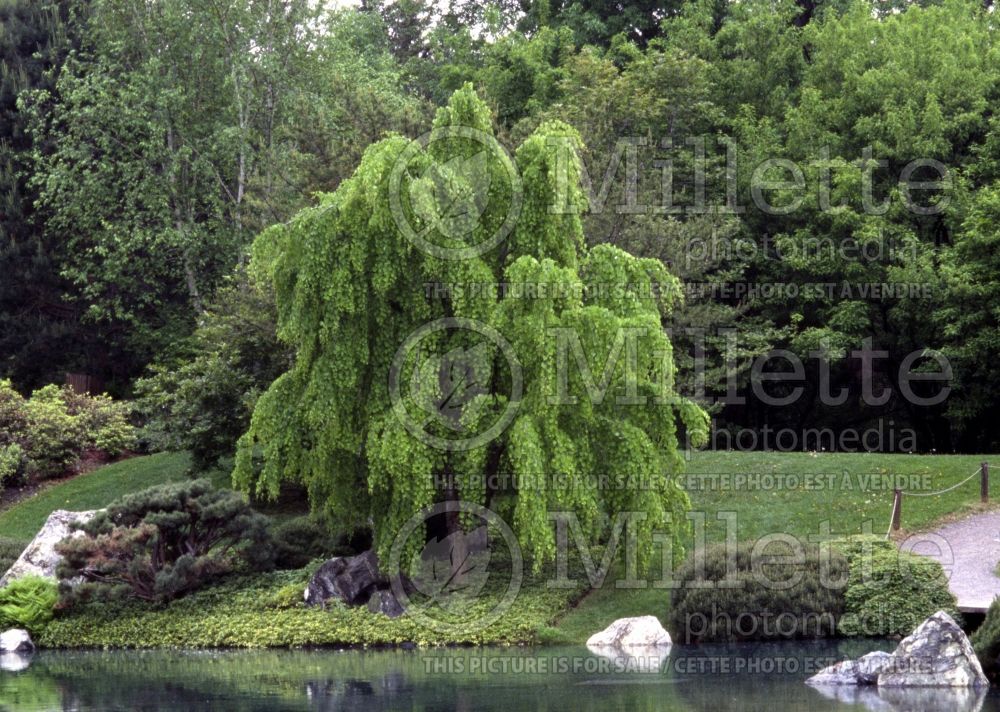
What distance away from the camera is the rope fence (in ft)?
89.4

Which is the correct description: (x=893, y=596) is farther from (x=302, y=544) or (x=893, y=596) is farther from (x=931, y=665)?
(x=302, y=544)

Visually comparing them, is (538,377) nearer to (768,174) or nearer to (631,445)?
(631,445)

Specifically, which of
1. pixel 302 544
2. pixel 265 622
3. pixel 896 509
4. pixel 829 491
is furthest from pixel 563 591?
pixel 829 491

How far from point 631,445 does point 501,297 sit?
3669 millimetres

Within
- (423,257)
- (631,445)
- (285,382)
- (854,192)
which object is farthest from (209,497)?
(854,192)

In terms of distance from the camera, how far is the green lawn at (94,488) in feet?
115

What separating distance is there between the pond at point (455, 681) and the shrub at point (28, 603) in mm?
1346

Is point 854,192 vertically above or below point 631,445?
above

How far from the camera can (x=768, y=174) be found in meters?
39.7

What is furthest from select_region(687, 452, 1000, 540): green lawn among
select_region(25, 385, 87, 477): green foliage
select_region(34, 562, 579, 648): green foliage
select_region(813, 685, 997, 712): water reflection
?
select_region(25, 385, 87, 477): green foliage

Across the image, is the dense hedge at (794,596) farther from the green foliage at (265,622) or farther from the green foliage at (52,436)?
the green foliage at (52,436)

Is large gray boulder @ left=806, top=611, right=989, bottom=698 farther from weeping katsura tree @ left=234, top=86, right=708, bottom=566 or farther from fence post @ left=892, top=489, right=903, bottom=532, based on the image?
fence post @ left=892, top=489, right=903, bottom=532

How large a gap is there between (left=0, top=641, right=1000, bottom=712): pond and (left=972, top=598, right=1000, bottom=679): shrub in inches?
48.0

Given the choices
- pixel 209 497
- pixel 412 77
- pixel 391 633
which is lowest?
pixel 391 633
